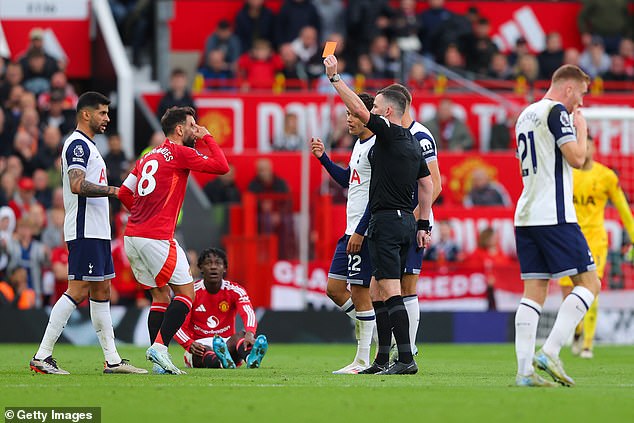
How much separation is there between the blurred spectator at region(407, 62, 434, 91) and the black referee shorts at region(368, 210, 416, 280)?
43.0 feet

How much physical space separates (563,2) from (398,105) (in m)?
18.0

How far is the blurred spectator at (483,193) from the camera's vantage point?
70.4 ft

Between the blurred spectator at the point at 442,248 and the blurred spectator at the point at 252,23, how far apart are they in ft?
21.8

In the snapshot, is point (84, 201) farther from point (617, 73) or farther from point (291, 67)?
point (617, 73)

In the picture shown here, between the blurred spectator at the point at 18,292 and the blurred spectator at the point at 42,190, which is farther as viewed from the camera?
the blurred spectator at the point at 42,190

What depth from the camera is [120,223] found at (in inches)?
776

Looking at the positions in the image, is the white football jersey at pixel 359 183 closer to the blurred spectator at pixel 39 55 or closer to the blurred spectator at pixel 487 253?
the blurred spectator at pixel 487 253

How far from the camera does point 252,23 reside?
2516 centimetres

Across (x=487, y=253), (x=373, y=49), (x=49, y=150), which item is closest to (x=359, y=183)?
(x=487, y=253)

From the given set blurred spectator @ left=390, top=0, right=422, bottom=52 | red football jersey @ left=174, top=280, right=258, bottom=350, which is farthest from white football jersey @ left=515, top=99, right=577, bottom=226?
blurred spectator @ left=390, top=0, right=422, bottom=52

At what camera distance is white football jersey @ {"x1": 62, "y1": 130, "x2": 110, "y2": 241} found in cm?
1121

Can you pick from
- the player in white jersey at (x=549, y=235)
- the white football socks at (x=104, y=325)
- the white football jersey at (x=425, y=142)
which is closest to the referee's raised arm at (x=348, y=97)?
the player in white jersey at (x=549, y=235)

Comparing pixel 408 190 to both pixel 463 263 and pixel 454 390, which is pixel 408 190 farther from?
pixel 463 263

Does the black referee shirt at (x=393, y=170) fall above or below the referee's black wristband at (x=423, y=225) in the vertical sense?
above
